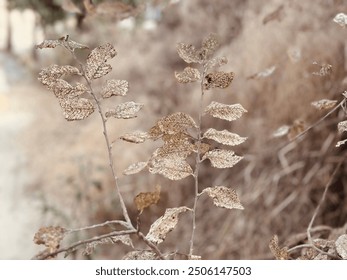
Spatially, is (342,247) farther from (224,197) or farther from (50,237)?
(50,237)

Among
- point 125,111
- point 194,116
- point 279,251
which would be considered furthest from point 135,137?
point 194,116

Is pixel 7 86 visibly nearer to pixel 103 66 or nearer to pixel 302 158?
pixel 302 158

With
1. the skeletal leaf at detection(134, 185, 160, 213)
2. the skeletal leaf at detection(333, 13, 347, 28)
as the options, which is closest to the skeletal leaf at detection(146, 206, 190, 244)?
the skeletal leaf at detection(134, 185, 160, 213)

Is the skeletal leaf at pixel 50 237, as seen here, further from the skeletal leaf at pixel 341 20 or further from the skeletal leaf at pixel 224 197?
the skeletal leaf at pixel 341 20

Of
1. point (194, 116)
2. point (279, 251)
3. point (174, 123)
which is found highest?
point (174, 123)

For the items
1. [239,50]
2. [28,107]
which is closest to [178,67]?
[239,50]

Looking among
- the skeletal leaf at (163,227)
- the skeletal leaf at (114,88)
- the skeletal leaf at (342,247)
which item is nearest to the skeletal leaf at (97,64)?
the skeletal leaf at (114,88)

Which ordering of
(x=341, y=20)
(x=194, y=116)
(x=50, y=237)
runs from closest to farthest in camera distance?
(x=50, y=237), (x=341, y=20), (x=194, y=116)
